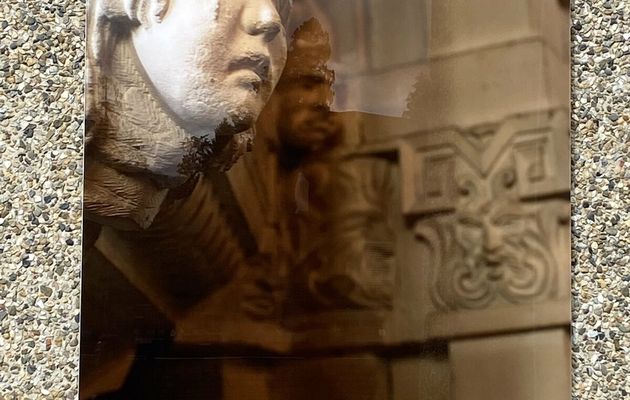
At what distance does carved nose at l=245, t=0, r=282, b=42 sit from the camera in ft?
2.15

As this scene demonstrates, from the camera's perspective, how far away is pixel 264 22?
2.16 feet

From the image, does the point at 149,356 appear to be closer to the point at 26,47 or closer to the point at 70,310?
the point at 70,310

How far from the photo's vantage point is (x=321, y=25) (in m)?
0.68

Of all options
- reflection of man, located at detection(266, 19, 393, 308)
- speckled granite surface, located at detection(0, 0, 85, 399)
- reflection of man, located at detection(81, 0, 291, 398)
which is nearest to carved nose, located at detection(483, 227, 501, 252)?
reflection of man, located at detection(266, 19, 393, 308)

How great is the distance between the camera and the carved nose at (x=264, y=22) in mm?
655

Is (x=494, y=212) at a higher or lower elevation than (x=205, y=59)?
lower

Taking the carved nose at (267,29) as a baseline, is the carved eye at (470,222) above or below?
below

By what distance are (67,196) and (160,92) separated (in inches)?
5.8

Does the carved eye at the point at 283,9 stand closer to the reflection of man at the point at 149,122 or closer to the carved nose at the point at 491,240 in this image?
the reflection of man at the point at 149,122

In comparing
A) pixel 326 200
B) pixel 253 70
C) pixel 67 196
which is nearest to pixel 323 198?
pixel 326 200

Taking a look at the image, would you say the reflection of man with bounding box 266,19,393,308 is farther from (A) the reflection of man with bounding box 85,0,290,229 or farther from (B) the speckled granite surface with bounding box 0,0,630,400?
(B) the speckled granite surface with bounding box 0,0,630,400

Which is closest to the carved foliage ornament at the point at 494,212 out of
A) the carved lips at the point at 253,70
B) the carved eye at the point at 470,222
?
the carved eye at the point at 470,222

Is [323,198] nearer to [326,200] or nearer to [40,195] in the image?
[326,200]

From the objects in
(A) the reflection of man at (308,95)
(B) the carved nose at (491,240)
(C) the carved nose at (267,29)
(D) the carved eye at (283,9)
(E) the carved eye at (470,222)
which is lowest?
(B) the carved nose at (491,240)
